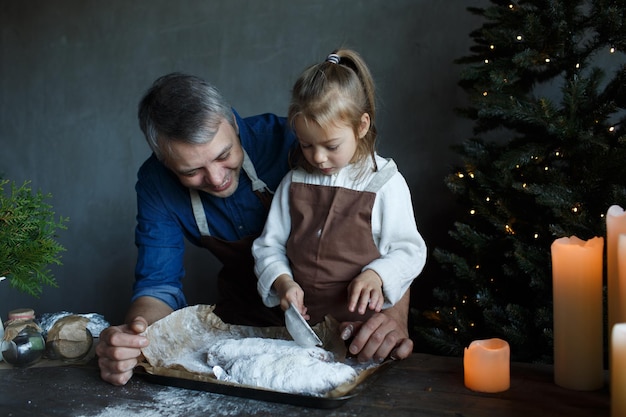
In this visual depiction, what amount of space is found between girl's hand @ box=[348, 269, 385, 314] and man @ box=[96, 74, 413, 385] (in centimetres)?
18

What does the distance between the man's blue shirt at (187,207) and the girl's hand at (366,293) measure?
1.91ft

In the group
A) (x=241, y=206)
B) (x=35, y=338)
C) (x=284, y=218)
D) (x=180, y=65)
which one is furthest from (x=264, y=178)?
(x=180, y=65)

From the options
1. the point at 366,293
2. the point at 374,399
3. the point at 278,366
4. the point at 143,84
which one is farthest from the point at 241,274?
the point at 143,84

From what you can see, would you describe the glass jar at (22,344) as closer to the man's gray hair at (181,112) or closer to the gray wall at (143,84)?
the man's gray hair at (181,112)

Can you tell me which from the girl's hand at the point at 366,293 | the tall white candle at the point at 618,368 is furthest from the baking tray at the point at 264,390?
the tall white candle at the point at 618,368

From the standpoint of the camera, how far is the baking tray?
4.14ft

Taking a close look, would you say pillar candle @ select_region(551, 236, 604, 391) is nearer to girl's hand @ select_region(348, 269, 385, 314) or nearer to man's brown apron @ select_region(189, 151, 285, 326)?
girl's hand @ select_region(348, 269, 385, 314)

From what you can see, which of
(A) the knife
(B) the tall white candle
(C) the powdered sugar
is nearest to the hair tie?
(A) the knife

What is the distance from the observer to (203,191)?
6.89ft

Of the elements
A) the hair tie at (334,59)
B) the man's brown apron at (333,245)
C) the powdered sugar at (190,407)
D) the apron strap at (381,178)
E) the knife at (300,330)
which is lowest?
the powdered sugar at (190,407)

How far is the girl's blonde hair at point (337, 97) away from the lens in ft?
5.57

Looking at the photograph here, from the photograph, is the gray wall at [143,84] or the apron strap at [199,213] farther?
the gray wall at [143,84]

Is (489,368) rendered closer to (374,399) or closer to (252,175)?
(374,399)

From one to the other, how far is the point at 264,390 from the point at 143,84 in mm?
2575
